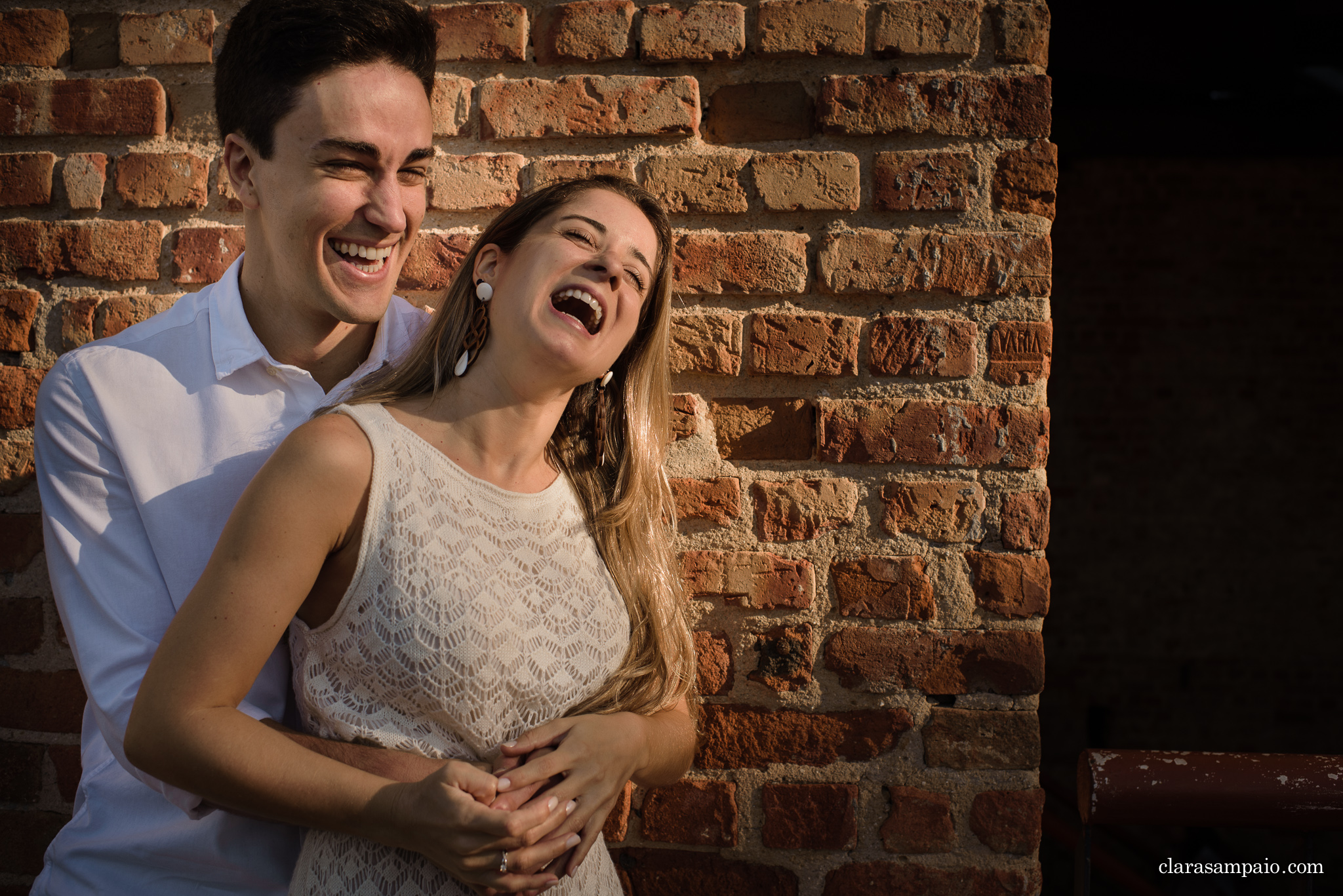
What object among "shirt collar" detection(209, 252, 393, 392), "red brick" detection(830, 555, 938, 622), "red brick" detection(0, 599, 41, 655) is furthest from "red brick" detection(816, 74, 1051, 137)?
"red brick" detection(0, 599, 41, 655)

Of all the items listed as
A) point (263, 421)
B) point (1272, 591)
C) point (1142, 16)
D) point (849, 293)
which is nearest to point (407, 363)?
point (263, 421)

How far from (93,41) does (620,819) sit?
1940mm

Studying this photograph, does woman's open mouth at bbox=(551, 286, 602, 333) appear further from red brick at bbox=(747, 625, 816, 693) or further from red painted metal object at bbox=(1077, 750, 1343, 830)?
red painted metal object at bbox=(1077, 750, 1343, 830)

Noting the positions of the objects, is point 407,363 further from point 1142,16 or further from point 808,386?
point 1142,16

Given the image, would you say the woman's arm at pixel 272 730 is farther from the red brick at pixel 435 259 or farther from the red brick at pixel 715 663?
the red brick at pixel 435 259

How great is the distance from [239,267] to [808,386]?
3.59 ft

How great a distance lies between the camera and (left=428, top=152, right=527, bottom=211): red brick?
5.45ft

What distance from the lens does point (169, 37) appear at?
167cm

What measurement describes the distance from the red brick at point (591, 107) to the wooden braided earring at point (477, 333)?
44cm

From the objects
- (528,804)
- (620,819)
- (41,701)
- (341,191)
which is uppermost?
(341,191)

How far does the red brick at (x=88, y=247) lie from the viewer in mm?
1678

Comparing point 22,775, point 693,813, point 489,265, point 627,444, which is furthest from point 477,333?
point 22,775

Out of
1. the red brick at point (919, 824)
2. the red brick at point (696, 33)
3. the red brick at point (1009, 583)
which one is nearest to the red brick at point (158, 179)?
Answer: the red brick at point (696, 33)

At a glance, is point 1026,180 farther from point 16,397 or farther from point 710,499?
point 16,397
